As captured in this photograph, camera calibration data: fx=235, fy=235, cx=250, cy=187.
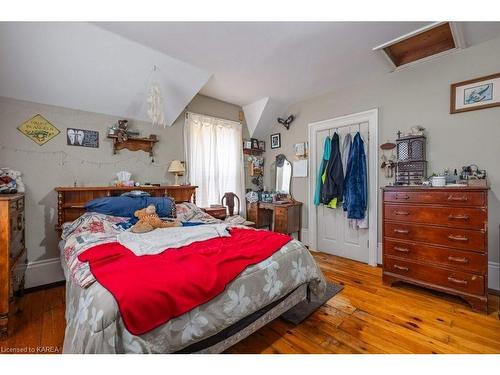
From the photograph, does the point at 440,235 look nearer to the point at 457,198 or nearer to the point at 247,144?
the point at 457,198

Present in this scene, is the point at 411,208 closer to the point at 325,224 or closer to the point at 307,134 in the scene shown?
the point at 325,224

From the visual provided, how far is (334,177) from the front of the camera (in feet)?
11.1

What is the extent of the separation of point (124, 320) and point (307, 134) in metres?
3.52

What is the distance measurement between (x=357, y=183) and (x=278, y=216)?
49.9 inches

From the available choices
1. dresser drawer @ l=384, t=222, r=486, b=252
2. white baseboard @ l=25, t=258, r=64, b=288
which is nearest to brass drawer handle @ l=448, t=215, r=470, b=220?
dresser drawer @ l=384, t=222, r=486, b=252

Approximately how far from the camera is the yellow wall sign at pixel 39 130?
94.5 inches

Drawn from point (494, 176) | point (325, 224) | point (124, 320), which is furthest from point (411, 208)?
point (124, 320)

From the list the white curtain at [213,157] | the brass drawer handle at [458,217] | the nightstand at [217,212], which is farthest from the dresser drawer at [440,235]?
the white curtain at [213,157]

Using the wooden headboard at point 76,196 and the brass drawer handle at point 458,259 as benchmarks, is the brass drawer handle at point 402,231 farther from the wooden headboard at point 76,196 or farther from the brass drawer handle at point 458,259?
the wooden headboard at point 76,196

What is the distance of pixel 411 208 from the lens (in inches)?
92.7

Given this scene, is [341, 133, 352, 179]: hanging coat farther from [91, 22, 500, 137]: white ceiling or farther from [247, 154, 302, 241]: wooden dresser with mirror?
[247, 154, 302, 241]: wooden dresser with mirror

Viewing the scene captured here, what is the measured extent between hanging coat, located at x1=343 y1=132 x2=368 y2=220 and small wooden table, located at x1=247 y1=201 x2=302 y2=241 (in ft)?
2.87

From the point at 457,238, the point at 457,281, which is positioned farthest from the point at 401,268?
the point at 457,238

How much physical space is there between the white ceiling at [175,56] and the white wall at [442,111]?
0.66 ft
